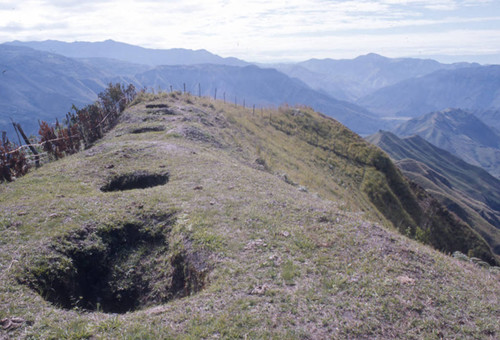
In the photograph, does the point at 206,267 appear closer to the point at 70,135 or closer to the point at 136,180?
the point at 136,180

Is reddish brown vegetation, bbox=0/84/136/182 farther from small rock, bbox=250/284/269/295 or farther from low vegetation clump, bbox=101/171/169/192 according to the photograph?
small rock, bbox=250/284/269/295

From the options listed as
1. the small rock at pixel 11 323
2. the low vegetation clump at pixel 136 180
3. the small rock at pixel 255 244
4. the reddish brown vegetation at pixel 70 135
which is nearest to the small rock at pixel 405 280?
the small rock at pixel 255 244

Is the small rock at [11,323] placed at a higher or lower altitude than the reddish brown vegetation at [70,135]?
lower

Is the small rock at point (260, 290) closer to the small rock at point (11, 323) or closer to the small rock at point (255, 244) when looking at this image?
the small rock at point (255, 244)

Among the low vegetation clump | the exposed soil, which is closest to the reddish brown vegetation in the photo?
the low vegetation clump

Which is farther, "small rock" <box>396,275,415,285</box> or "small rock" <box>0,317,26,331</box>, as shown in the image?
"small rock" <box>396,275,415,285</box>

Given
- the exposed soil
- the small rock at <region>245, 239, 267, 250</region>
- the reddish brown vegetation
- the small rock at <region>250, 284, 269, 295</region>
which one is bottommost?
the exposed soil

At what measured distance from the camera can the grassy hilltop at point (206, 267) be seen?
7.58 metres

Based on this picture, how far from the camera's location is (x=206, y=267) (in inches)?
390

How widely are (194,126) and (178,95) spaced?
17800mm

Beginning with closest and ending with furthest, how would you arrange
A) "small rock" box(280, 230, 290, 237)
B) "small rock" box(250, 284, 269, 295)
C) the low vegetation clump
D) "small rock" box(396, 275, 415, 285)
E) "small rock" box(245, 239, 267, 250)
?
"small rock" box(250, 284, 269, 295) < "small rock" box(396, 275, 415, 285) < "small rock" box(245, 239, 267, 250) < "small rock" box(280, 230, 290, 237) < the low vegetation clump

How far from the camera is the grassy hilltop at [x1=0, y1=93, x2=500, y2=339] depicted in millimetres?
7578

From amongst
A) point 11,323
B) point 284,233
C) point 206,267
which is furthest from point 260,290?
point 11,323

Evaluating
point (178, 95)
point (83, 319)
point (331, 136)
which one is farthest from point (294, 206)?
point (331, 136)
